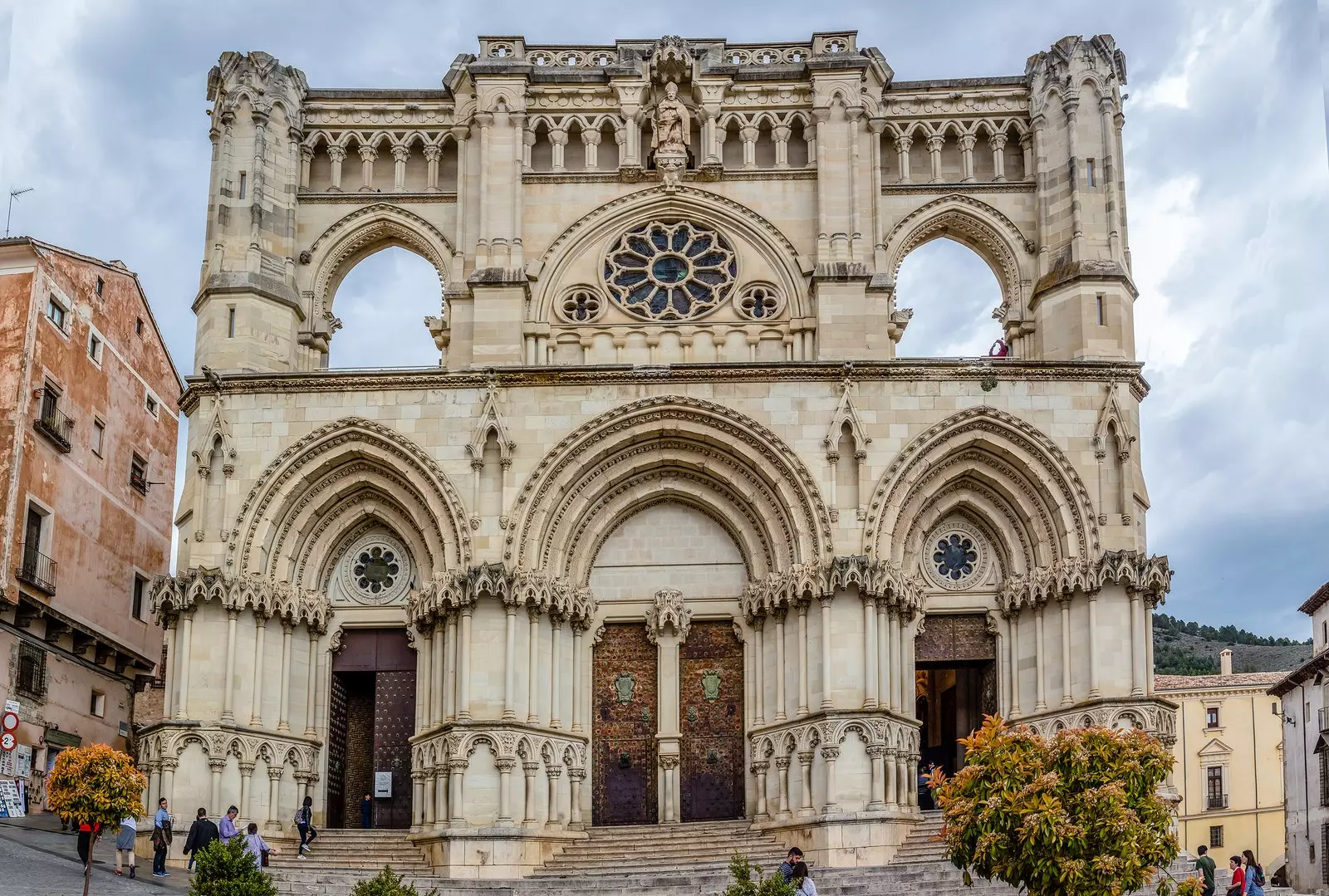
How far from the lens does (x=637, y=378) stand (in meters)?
30.0

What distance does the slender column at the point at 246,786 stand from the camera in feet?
93.8

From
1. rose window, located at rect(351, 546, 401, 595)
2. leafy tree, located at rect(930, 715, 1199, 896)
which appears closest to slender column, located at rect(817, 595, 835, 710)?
leafy tree, located at rect(930, 715, 1199, 896)

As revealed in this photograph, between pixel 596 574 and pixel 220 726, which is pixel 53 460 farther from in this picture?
pixel 596 574

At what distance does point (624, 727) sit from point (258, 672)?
20.5 ft

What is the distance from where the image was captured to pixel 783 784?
93.6 feet

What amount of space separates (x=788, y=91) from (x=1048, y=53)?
4.85m

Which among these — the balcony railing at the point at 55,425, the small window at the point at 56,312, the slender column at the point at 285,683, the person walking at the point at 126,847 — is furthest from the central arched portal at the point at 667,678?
the small window at the point at 56,312

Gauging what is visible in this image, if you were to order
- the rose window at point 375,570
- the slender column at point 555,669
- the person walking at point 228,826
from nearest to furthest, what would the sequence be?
the person walking at point 228,826 → the slender column at point 555,669 → the rose window at point 375,570

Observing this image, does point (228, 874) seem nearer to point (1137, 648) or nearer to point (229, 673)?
point (229, 673)

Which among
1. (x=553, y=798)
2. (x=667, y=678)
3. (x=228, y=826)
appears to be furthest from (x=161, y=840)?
(x=667, y=678)

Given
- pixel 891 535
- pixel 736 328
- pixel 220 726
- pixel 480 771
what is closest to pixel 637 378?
pixel 736 328

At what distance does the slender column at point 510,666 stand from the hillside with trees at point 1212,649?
52.4m

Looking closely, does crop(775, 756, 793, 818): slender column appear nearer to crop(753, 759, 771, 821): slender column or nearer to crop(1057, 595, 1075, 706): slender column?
crop(753, 759, 771, 821): slender column

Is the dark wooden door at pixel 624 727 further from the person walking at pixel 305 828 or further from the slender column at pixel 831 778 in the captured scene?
the person walking at pixel 305 828
